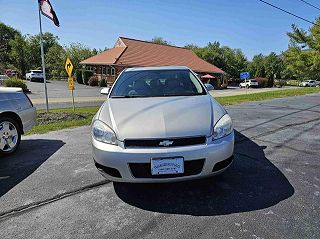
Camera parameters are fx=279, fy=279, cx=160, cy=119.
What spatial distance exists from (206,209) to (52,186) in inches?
78.6

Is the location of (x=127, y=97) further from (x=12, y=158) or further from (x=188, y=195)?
(x=12, y=158)

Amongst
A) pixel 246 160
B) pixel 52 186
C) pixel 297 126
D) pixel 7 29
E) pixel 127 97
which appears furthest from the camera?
pixel 7 29

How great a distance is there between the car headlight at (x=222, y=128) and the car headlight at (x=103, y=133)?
111cm

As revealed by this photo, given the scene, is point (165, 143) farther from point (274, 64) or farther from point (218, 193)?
point (274, 64)

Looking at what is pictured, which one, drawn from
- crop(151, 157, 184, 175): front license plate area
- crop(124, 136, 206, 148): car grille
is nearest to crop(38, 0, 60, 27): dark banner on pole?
crop(124, 136, 206, 148): car grille

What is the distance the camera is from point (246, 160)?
4484 millimetres

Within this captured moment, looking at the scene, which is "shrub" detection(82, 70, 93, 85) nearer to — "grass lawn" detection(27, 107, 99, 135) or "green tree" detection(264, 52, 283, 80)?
"grass lawn" detection(27, 107, 99, 135)

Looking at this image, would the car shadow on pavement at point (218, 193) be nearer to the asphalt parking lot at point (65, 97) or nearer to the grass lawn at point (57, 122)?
the grass lawn at point (57, 122)

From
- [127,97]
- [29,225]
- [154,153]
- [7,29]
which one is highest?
[7,29]

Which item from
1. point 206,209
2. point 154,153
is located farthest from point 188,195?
point 154,153

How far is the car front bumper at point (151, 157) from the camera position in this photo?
2.86m

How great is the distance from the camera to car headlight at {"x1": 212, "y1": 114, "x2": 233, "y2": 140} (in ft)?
10.2

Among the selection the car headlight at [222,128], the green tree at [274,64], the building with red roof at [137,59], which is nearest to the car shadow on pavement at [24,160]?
the car headlight at [222,128]

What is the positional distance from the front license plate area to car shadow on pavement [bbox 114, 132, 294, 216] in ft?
1.40
